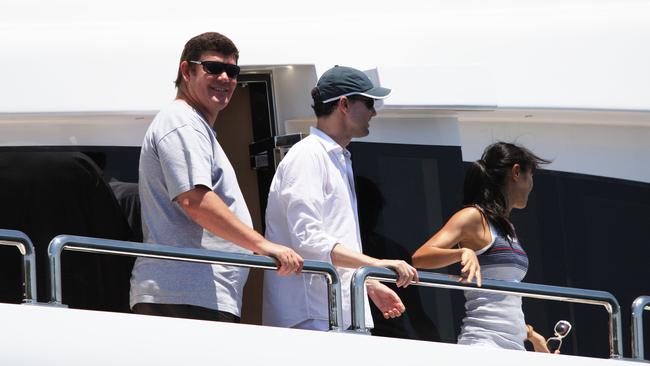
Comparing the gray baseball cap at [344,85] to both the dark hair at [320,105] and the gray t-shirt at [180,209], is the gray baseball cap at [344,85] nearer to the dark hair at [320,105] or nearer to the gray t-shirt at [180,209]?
the dark hair at [320,105]

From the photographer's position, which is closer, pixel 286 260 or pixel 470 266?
pixel 286 260

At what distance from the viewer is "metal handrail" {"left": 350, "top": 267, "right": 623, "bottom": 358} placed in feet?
14.3

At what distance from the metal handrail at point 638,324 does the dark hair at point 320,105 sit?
127 centimetres

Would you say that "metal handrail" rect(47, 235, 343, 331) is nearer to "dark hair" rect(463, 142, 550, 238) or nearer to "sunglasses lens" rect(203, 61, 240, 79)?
"sunglasses lens" rect(203, 61, 240, 79)

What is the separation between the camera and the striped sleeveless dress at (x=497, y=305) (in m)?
4.91

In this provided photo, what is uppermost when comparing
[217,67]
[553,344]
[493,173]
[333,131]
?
[217,67]

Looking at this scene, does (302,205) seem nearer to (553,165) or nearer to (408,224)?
(408,224)

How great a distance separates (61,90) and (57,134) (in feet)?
0.57

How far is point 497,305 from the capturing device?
4.92m

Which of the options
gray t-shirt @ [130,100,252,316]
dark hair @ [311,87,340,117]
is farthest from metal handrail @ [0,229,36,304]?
dark hair @ [311,87,340,117]

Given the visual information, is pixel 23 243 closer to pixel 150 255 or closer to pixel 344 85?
pixel 150 255

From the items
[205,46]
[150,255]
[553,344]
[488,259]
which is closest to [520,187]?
[488,259]

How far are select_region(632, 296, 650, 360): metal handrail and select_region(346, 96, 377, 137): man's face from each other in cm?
113

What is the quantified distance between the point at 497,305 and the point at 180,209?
126 cm
